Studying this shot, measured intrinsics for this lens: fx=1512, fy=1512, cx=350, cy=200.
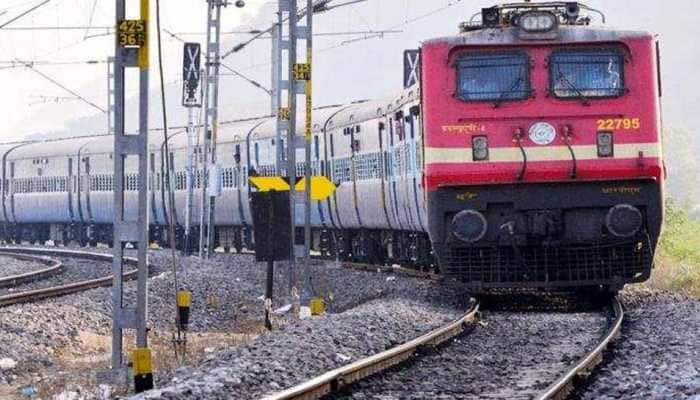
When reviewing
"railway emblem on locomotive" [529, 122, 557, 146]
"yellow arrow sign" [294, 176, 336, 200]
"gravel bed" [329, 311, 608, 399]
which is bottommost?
"gravel bed" [329, 311, 608, 399]

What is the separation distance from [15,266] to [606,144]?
60.1 feet

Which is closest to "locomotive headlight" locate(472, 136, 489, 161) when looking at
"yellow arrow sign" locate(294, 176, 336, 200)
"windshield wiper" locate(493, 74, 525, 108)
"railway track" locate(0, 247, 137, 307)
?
"windshield wiper" locate(493, 74, 525, 108)

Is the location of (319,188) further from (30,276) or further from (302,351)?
(302,351)

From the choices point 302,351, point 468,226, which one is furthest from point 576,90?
point 302,351

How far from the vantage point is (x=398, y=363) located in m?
11.1

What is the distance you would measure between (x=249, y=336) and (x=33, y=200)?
3266 cm

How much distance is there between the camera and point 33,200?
4762cm

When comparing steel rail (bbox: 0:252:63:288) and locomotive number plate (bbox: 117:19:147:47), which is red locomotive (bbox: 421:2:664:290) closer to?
locomotive number plate (bbox: 117:19:147:47)

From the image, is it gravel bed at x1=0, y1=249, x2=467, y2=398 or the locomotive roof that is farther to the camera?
the locomotive roof

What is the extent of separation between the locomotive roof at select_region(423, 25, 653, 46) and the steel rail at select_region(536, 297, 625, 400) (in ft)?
11.9

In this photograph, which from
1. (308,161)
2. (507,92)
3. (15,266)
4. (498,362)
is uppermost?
(507,92)

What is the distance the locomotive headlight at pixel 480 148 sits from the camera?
1575 centimetres

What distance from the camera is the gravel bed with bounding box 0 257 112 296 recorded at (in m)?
25.0

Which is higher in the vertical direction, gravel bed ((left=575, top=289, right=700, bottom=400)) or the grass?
the grass
